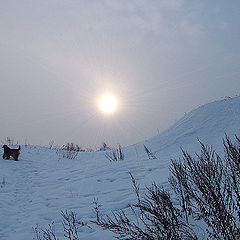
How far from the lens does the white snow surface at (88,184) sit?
3.59 metres

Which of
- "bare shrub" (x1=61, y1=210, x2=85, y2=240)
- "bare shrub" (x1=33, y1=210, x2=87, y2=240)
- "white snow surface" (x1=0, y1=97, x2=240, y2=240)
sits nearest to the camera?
"bare shrub" (x1=61, y1=210, x2=85, y2=240)

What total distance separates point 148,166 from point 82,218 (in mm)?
2767

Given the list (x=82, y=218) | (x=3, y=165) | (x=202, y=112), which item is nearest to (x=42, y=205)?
(x=82, y=218)

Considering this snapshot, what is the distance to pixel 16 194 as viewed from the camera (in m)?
5.29

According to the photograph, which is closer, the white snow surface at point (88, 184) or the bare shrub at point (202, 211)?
the bare shrub at point (202, 211)

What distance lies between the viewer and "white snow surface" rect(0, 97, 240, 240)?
3.59m

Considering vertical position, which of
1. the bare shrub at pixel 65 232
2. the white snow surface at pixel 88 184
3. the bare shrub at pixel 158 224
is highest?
the white snow surface at pixel 88 184

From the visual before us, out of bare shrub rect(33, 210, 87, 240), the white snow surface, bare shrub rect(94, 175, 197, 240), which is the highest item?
the white snow surface

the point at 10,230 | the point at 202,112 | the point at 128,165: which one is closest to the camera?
the point at 10,230

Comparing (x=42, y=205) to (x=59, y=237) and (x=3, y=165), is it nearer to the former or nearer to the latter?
(x=59, y=237)

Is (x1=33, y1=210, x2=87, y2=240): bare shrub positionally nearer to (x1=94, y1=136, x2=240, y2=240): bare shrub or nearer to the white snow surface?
the white snow surface

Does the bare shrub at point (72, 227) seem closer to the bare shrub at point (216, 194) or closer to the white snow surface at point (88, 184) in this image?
the white snow surface at point (88, 184)

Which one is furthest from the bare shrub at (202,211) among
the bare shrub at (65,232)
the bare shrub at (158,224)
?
the bare shrub at (65,232)

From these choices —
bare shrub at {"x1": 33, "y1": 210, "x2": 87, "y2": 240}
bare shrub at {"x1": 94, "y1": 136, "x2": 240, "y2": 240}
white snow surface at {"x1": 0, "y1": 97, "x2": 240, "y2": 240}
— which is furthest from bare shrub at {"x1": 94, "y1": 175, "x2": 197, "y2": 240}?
white snow surface at {"x1": 0, "y1": 97, "x2": 240, "y2": 240}
